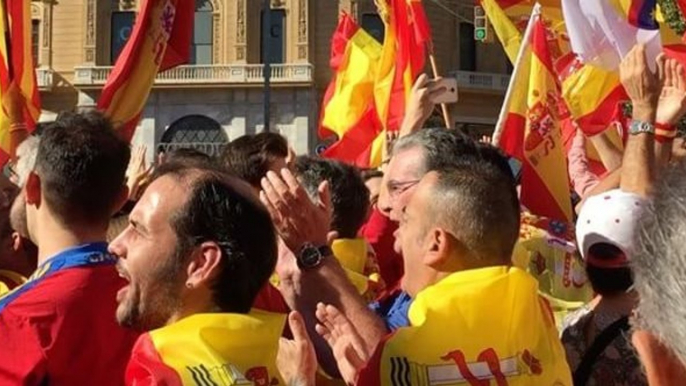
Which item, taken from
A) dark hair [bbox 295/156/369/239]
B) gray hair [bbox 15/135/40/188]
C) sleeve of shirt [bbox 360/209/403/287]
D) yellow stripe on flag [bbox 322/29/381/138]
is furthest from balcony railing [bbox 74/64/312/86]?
gray hair [bbox 15/135/40/188]

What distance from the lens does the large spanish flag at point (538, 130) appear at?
22.2 ft

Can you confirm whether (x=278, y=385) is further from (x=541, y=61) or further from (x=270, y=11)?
(x=270, y=11)

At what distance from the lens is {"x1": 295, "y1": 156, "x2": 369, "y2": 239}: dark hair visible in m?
4.14

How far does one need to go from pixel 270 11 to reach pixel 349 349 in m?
33.9

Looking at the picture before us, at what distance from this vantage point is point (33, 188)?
10.1 ft

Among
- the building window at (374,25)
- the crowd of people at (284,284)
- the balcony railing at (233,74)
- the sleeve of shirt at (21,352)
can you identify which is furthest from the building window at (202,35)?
the sleeve of shirt at (21,352)

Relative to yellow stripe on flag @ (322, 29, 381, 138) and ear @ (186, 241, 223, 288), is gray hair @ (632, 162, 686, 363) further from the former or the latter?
yellow stripe on flag @ (322, 29, 381, 138)

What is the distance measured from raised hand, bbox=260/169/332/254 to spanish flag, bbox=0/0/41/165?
13.0 feet

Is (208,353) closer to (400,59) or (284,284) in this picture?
(284,284)

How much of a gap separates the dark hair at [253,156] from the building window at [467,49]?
3435 centimetres

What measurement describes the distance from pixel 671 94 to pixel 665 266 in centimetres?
259

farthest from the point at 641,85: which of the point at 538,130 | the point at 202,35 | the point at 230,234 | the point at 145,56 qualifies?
the point at 202,35

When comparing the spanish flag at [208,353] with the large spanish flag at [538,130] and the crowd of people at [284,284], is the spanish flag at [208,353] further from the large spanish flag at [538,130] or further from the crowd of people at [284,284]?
the large spanish flag at [538,130]

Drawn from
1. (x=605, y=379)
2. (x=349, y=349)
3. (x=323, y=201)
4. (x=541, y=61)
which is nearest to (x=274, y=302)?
(x=323, y=201)
